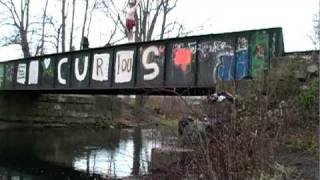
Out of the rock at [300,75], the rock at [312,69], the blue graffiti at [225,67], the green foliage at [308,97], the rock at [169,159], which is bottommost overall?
the rock at [169,159]

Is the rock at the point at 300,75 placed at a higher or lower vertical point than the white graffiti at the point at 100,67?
lower

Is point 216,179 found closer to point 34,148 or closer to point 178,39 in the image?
point 178,39

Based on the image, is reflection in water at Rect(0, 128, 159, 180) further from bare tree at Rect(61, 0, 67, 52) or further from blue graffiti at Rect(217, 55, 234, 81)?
bare tree at Rect(61, 0, 67, 52)

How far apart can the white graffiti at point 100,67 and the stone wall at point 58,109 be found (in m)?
17.8

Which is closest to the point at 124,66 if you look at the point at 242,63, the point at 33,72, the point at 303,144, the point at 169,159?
the point at 242,63

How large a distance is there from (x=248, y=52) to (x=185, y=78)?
339 centimetres

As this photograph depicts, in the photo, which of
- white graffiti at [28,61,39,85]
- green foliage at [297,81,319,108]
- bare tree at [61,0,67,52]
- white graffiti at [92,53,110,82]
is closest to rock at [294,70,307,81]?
green foliage at [297,81,319,108]

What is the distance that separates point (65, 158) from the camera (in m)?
23.8

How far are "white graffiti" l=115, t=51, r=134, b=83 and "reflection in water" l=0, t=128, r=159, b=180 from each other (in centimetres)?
290

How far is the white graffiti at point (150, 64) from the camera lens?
23094mm

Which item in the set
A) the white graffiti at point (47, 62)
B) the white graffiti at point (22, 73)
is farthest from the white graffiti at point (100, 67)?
the white graffiti at point (22, 73)

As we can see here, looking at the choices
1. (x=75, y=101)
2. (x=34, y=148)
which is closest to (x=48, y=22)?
(x=75, y=101)

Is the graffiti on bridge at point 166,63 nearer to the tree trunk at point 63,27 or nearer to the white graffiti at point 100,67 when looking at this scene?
the white graffiti at point 100,67

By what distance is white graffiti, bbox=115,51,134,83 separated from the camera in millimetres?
24656
